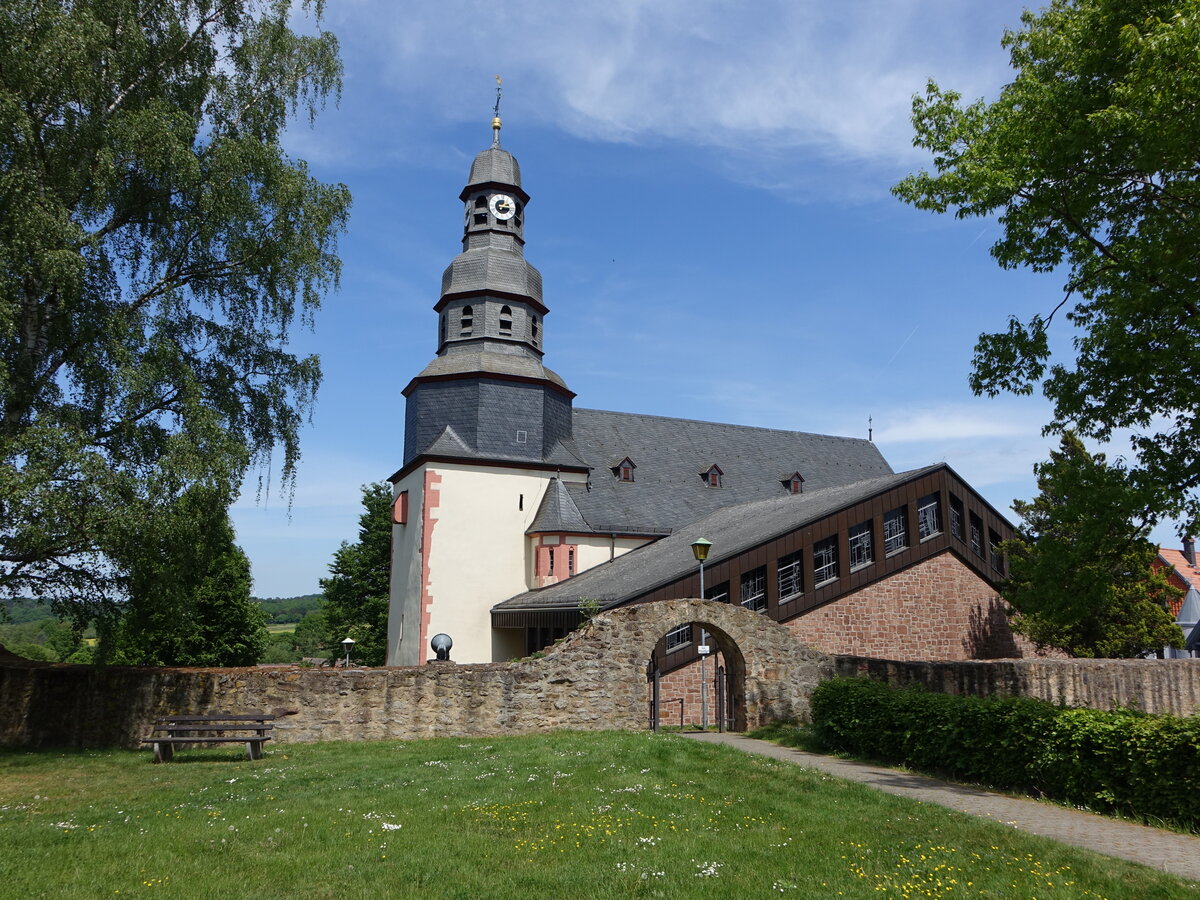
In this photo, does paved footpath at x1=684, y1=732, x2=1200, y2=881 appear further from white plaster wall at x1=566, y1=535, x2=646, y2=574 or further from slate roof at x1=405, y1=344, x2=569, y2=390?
slate roof at x1=405, y1=344, x2=569, y2=390

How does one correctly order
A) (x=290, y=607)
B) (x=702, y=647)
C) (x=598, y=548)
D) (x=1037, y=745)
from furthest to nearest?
(x=290, y=607)
(x=598, y=548)
(x=702, y=647)
(x=1037, y=745)

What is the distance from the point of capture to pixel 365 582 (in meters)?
43.8

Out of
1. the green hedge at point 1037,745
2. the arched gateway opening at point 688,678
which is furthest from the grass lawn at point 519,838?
the arched gateway opening at point 688,678

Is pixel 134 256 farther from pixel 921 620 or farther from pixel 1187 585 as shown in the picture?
pixel 1187 585

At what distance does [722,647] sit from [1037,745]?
7.55 m

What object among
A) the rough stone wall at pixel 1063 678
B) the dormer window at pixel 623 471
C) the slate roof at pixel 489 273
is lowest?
the rough stone wall at pixel 1063 678

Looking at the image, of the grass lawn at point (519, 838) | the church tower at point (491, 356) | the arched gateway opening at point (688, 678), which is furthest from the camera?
the church tower at point (491, 356)

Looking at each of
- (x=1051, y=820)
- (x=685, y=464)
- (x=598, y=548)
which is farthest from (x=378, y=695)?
(x=685, y=464)

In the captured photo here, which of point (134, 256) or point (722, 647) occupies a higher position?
point (134, 256)

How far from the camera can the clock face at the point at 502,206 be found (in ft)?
102

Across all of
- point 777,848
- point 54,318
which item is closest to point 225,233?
point 54,318

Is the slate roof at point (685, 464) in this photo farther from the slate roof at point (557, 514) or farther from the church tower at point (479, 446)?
the church tower at point (479, 446)

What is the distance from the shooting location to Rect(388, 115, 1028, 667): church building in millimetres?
21047

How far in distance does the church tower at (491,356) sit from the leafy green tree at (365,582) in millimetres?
14798
